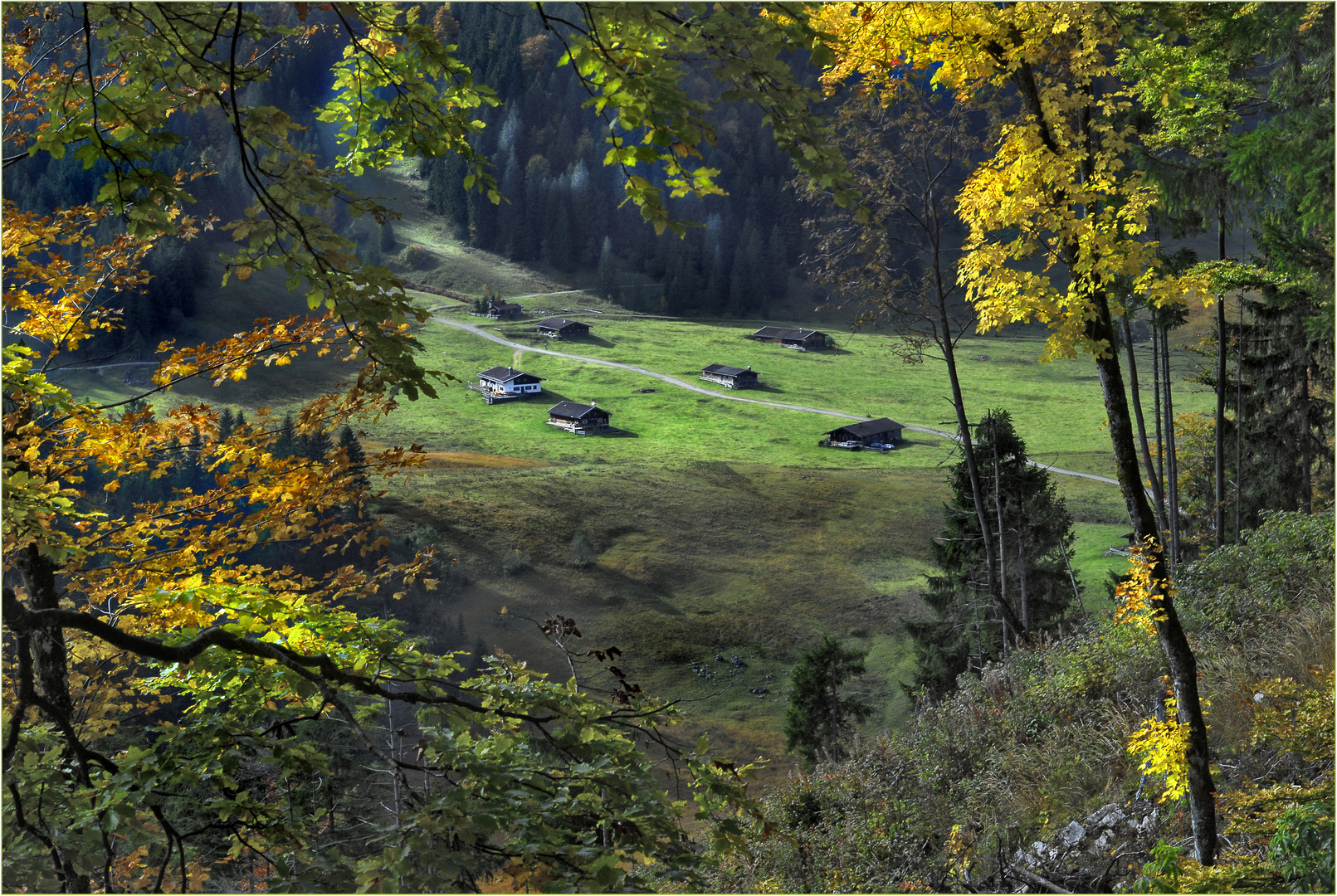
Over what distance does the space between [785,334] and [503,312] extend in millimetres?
18140

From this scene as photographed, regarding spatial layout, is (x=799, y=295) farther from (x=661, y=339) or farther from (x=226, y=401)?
(x=226, y=401)

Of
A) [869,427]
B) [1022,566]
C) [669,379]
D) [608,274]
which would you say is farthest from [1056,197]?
[608,274]

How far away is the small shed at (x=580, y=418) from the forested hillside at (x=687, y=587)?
11.7m

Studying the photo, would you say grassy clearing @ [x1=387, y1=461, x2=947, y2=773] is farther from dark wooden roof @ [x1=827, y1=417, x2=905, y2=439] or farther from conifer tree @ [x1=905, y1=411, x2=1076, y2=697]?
dark wooden roof @ [x1=827, y1=417, x2=905, y2=439]

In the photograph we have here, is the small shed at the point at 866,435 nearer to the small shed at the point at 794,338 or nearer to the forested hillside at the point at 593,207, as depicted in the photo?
the small shed at the point at 794,338

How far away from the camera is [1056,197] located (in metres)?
5.66

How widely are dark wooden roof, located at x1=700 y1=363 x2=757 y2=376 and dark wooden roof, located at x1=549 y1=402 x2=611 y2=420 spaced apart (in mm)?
9637

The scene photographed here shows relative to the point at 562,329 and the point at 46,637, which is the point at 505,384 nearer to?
the point at 562,329

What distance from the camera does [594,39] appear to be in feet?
8.45

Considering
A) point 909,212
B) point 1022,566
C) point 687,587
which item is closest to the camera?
point 909,212

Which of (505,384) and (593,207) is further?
(593,207)

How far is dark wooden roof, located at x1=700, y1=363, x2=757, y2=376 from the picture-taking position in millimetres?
44438

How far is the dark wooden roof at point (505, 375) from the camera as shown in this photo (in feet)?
124

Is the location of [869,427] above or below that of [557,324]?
below
